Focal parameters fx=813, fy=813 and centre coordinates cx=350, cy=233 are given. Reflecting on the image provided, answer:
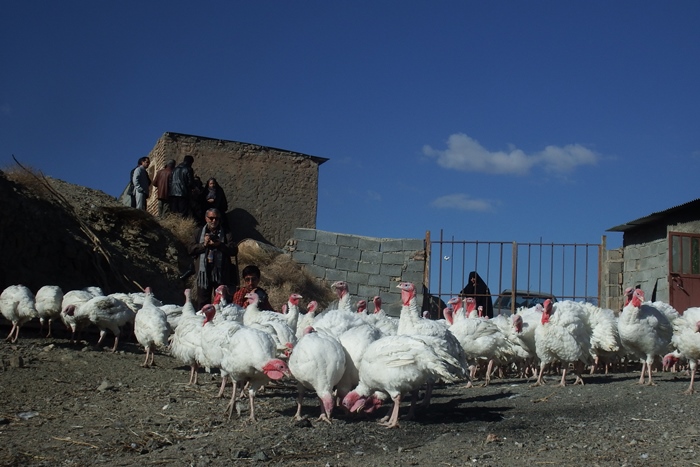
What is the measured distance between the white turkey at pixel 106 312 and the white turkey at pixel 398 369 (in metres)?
5.02

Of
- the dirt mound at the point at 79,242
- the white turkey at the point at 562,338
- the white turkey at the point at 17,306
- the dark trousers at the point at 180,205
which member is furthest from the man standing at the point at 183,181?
the white turkey at the point at 562,338

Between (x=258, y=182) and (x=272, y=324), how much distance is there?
44.5 ft

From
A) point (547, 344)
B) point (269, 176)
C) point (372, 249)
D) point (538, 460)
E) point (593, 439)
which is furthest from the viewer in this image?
point (269, 176)

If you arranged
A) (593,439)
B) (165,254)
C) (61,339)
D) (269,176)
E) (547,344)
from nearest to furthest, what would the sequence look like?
(593,439) < (547,344) < (61,339) < (165,254) < (269,176)

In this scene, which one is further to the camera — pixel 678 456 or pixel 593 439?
pixel 593 439

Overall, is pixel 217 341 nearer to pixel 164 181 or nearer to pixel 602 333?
pixel 602 333

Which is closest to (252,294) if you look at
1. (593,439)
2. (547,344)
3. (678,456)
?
(547,344)

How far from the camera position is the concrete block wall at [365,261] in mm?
20312

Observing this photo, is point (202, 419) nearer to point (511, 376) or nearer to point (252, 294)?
point (252, 294)

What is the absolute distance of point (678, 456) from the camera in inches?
239

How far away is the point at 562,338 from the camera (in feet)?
34.0

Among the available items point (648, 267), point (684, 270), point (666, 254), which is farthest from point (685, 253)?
point (648, 267)

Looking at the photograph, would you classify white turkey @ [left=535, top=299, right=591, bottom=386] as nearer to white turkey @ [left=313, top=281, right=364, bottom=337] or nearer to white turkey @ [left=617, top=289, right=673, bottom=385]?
white turkey @ [left=617, top=289, right=673, bottom=385]

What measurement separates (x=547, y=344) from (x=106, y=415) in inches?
216
